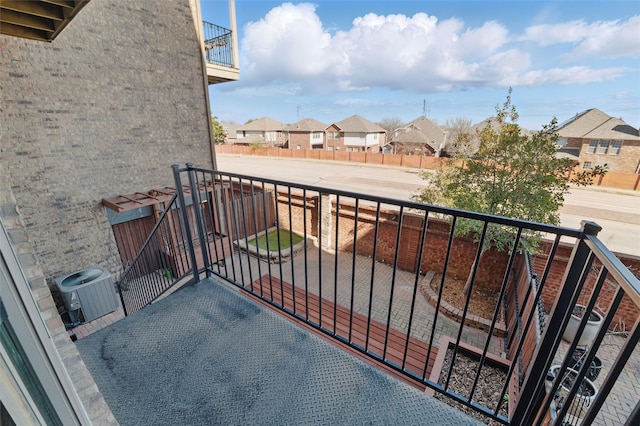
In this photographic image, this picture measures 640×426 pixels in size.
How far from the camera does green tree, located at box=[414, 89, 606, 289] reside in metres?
4.45

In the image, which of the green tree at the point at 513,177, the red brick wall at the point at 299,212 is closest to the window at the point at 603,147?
the green tree at the point at 513,177

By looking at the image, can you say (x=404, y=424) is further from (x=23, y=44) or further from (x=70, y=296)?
(x=23, y=44)

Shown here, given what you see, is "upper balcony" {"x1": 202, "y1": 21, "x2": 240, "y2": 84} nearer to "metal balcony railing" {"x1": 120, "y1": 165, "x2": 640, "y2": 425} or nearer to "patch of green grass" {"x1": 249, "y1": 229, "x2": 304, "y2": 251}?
"metal balcony railing" {"x1": 120, "y1": 165, "x2": 640, "y2": 425}

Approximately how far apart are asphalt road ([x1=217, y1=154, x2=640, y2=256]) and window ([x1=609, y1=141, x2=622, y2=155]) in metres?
7.91

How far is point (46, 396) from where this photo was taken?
0.75m

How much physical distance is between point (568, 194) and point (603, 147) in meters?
14.1

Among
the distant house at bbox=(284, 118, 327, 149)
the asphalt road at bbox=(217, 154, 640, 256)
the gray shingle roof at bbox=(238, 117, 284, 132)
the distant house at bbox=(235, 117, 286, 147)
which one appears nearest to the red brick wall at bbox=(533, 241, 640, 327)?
the asphalt road at bbox=(217, 154, 640, 256)

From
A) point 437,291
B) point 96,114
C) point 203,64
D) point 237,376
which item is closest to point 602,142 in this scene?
point 437,291

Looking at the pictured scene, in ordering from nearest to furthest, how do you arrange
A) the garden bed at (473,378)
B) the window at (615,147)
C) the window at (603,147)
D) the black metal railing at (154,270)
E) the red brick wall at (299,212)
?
the garden bed at (473,378), the black metal railing at (154,270), the red brick wall at (299,212), the window at (615,147), the window at (603,147)

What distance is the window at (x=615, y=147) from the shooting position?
18.3m

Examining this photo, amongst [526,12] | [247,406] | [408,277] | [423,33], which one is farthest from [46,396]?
[423,33]

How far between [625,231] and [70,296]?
15.0 meters

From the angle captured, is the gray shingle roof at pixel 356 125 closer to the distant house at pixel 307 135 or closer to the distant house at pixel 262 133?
the distant house at pixel 307 135

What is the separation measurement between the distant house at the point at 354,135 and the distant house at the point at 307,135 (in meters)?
1.09
